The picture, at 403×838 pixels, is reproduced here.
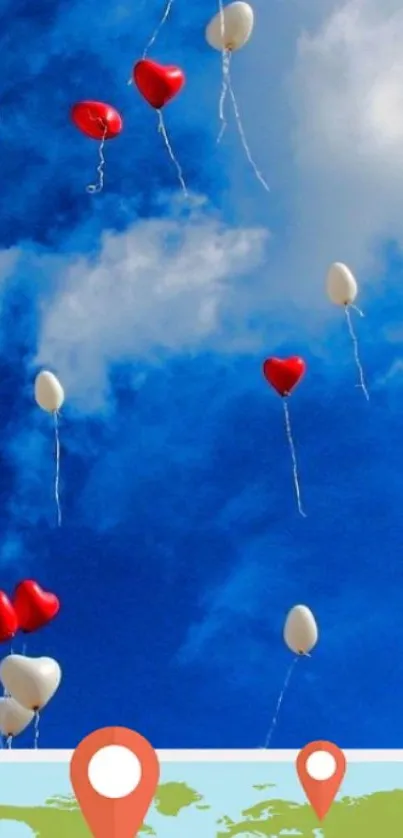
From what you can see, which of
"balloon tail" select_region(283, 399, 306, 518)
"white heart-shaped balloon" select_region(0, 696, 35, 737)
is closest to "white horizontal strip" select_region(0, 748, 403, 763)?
"white heart-shaped balloon" select_region(0, 696, 35, 737)

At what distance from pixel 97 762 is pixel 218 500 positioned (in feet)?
21.5

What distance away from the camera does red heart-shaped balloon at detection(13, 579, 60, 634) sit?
483 cm

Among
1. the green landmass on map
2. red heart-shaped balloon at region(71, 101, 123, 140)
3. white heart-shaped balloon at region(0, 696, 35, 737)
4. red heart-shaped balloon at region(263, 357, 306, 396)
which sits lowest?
the green landmass on map

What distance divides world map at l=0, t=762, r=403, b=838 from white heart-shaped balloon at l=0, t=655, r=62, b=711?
0.95 meters

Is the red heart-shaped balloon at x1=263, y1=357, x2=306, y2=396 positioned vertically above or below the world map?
above

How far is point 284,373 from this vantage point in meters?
5.55

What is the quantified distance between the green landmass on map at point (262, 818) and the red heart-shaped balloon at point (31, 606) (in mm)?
1078

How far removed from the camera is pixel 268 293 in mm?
7695

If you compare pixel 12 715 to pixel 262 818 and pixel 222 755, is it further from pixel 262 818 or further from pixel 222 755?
pixel 222 755

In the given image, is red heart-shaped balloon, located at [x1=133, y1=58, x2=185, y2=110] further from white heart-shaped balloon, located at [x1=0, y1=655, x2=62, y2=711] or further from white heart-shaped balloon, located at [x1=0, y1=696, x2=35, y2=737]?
white heart-shaped balloon, located at [x1=0, y1=696, x2=35, y2=737]

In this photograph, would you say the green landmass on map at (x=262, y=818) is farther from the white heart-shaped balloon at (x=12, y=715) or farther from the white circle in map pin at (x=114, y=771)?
the white circle in map pin at (x=114, y=771)

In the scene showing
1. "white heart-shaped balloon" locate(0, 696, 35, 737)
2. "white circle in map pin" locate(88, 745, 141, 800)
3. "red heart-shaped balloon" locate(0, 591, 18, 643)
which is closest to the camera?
"white circle in map pin" locate(88, 745, 141, 800)

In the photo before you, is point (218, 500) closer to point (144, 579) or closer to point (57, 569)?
point (144, 579)

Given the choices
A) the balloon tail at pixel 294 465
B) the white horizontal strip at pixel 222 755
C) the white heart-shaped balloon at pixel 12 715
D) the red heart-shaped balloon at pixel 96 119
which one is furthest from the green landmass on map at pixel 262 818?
the red heart-shaped balloon at pixel 96 119
